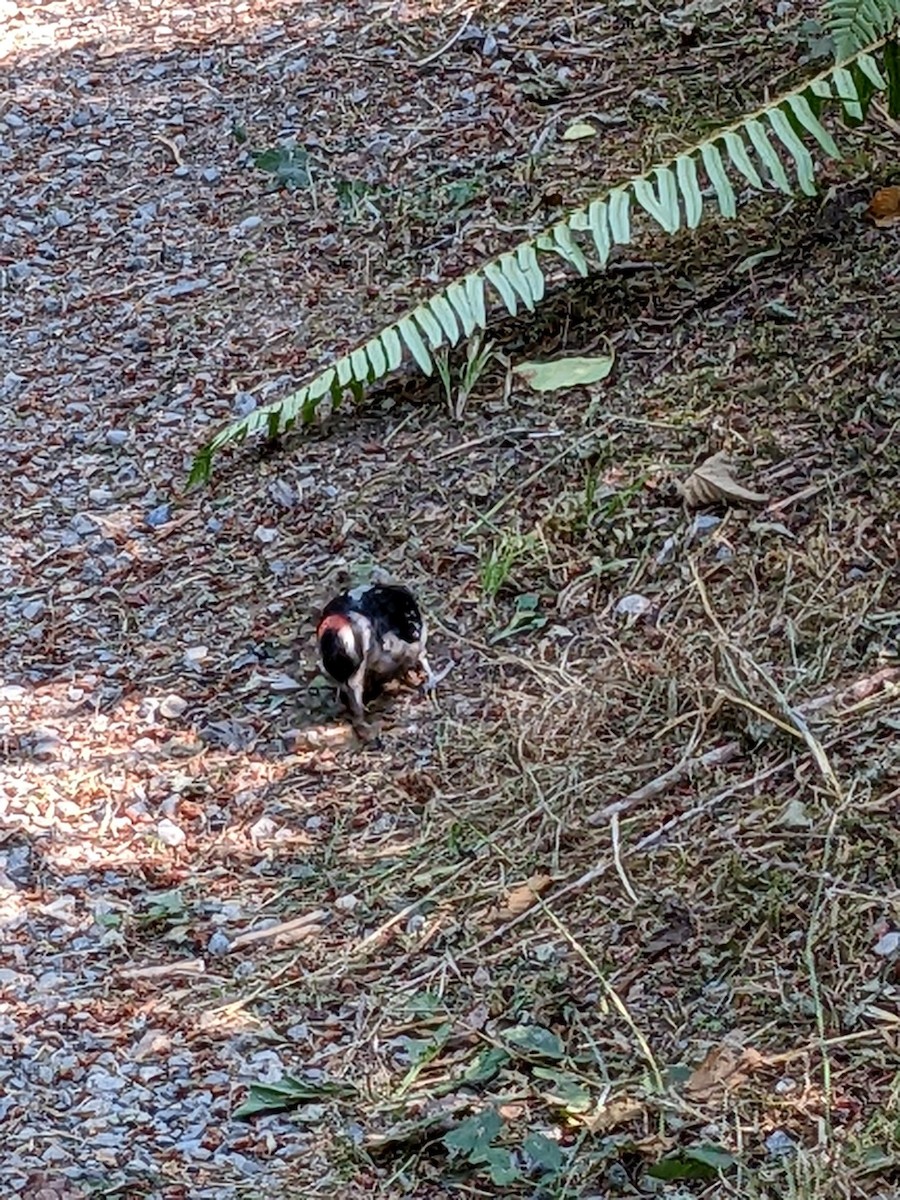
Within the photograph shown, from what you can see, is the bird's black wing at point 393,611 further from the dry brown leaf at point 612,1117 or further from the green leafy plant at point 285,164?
the green leafy plant at point 285,164

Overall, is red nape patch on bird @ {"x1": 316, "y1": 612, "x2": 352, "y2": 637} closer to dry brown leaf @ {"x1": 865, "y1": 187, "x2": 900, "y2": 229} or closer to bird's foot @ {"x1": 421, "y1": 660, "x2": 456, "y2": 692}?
bird's foot @ {"x1": 421, "y1": 660, "x2": 456, "y2": 692}

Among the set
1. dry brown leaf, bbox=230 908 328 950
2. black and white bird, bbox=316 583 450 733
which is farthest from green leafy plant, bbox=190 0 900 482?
dry brown leaf, bbox=230 908 328 950

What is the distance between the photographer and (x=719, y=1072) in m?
2.53

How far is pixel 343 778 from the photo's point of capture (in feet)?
10.8

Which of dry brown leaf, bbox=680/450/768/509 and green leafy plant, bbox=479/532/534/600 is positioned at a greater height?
dry brown leaf, bbox=680/450/768/509

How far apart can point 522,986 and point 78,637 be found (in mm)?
1397

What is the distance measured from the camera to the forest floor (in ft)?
8.52

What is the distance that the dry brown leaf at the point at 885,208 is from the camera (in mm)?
3926

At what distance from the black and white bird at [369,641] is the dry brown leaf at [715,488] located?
60 centimetres

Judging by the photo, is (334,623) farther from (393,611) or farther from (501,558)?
(501,558)

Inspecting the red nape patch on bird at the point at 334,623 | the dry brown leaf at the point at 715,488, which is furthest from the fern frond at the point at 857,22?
the red nape patch on bird at the point at 334,623

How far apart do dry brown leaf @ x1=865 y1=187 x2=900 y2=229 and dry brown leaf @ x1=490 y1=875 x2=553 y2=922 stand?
182 centimetres

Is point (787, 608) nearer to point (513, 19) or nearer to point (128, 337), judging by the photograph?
point (128, 337)

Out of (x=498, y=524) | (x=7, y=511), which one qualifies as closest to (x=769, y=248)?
(x=498, y=524)
